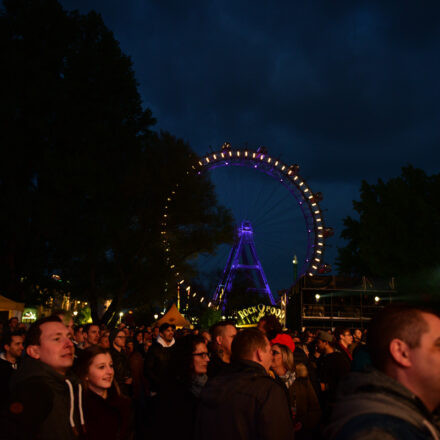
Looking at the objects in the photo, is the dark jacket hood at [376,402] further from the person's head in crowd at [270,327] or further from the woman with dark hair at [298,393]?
the person's head in crowd at [270,327]

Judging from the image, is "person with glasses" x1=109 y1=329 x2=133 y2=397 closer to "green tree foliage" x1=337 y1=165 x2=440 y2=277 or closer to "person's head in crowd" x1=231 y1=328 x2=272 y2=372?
"person's head in crowd" x1=231 y1=328 x2=272 y2=372

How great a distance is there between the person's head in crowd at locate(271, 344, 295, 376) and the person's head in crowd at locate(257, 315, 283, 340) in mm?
947

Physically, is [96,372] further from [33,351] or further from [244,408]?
[244,408]

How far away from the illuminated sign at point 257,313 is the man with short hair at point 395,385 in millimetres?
29360

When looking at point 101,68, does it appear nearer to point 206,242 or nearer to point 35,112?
point 35,112

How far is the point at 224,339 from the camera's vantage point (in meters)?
4.59

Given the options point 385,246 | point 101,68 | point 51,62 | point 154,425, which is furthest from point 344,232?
point 154,425

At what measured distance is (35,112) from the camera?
2202cm

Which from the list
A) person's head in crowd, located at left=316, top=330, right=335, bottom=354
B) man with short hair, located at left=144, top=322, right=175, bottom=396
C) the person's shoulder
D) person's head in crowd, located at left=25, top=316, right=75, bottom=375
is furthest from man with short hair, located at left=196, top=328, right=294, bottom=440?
person's head in crowd, located at left=316, top=330, right=335, bottom=354

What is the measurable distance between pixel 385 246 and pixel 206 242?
1185 centimetres

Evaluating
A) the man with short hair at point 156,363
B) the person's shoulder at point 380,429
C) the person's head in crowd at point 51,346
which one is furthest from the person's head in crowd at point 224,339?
the person's shoulder at point 380,429

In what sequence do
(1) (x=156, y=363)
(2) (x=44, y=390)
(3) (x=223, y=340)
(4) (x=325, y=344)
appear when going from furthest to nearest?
(1) (x=156, y=363), (4) (x=325, y=344), (3) (x=223, y=340), (2) (x=44, y=390)

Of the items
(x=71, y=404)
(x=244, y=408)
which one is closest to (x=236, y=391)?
(x=244, y=408)

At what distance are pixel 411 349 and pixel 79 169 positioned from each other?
70.1ft
